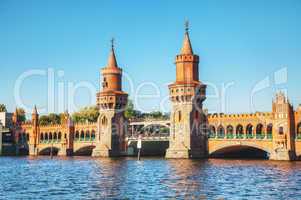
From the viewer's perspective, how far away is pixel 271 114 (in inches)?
3137

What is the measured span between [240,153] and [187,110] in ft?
54.8

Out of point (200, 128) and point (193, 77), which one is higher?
point (193, 77)

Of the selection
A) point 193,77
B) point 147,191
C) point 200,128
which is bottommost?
point 147,191

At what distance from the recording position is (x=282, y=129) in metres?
77.0

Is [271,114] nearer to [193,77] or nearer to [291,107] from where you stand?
[291,107]

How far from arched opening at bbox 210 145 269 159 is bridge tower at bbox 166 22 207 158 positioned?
3111 millimetres

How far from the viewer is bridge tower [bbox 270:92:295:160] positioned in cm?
7456

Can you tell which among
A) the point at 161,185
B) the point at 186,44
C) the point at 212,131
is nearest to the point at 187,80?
the point at 186,44

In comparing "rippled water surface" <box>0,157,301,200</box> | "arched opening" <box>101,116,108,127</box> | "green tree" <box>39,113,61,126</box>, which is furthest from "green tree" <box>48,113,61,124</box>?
"rippled water surface" <box>0,157,301,200</box>

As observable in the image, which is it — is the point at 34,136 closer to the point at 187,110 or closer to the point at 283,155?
the point at 187,110

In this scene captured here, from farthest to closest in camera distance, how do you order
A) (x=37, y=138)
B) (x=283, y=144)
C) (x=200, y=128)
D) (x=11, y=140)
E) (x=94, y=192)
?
(x=11, y=140), (x=37, y=138), (x=200, y=128), (x=283, y=144), (x=94, y=192)

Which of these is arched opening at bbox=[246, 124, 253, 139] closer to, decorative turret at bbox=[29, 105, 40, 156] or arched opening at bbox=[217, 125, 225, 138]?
arched opening at bbox=[217, 125, 225, 138]

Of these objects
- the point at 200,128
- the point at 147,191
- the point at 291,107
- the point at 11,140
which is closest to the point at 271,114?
the point at 291,107

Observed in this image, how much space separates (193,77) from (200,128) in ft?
29.7
